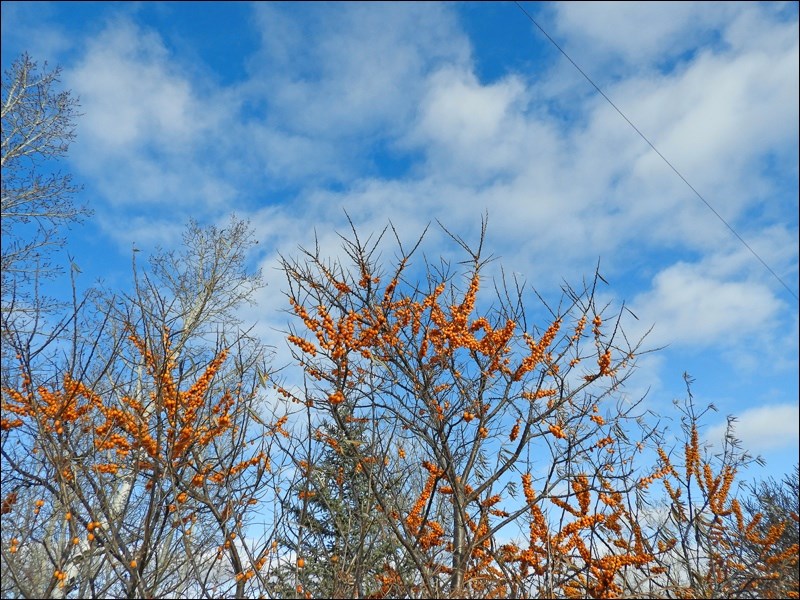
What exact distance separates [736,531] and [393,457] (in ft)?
15.2

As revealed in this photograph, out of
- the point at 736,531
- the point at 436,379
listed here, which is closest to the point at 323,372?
the point at 436,379

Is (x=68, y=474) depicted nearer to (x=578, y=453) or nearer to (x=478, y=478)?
(x=478, y=478)

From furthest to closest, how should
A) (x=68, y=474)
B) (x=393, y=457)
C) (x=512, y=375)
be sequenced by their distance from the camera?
1. (x=393, y=457)
2. (x=512, y=375)
3. (x=68, y=474)

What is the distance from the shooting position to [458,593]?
3.86 m

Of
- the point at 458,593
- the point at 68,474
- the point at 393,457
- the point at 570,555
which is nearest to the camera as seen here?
the point at 68,474

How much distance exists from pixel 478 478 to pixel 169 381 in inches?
145

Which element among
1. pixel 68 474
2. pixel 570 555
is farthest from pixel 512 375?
pixel 68 474

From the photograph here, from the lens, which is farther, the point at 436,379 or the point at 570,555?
the point at 436,379

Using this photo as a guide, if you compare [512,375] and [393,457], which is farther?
[393,457]

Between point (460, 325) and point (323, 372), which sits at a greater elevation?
point (460, 325)

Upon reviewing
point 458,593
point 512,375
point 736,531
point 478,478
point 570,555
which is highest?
point 512,375

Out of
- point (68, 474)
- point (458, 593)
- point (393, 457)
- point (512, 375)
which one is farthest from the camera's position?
point (393, 457)

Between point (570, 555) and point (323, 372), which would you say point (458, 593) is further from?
point (323, 372)

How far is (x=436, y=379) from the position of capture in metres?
6.03
